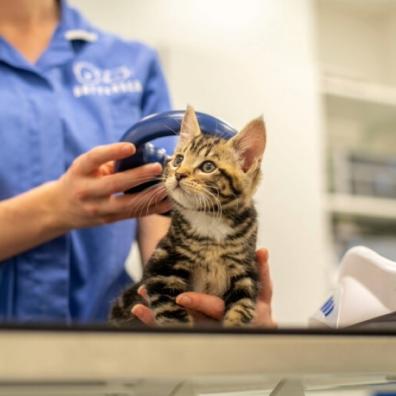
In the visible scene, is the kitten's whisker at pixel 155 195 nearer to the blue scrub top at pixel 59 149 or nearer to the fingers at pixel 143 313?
the fingers at pixel 143 313

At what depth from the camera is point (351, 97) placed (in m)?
2.15

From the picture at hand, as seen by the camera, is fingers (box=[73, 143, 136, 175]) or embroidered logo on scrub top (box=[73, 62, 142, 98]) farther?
embroidered logo on scrub top (box=[73, 62, 142, 98])

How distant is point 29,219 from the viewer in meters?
0.67

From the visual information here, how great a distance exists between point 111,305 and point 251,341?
26 centimetres

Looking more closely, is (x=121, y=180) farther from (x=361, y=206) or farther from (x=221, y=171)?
(x=361, y=206)

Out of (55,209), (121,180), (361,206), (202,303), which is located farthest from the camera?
(361,206)

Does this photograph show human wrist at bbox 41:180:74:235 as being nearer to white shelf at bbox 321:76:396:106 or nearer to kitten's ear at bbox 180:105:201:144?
kitten's ear at bbox 180:105:201:144

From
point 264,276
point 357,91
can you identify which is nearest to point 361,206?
point 357,91

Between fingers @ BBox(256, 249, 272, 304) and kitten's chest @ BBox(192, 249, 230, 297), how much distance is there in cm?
3

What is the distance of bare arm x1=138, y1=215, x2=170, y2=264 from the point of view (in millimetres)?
483

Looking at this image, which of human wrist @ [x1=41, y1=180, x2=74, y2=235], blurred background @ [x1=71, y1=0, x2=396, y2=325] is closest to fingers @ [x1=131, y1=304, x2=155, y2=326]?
human wrist @ [x1=41, y1=180, x2=74, y2=235]

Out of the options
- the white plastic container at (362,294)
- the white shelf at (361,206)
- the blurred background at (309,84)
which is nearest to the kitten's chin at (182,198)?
the white plastic container at (362,294)

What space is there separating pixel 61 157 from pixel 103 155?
24 cm

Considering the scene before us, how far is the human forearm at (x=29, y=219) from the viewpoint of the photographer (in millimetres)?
654
